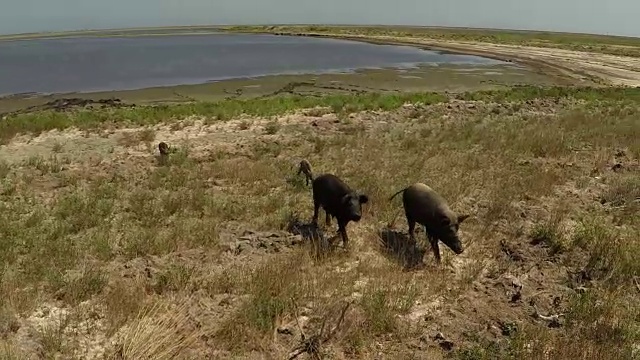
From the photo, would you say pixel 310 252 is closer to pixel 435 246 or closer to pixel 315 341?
pixel 435 246

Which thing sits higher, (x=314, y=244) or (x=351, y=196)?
(x=351, y=196)

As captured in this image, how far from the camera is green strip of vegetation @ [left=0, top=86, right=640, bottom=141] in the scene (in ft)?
64.8

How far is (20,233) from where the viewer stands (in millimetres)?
9133

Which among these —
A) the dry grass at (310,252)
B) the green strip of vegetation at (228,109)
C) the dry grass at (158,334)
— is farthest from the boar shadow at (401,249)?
the green strip of vegetation at (228,109)

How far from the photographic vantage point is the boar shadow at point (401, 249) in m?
8.48

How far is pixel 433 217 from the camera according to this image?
877 cm

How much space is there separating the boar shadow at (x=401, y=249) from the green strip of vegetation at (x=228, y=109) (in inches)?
515

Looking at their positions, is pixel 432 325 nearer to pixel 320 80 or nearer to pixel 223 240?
pixel 223 240

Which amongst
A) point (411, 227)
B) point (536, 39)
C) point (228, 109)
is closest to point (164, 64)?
point (228, 109)

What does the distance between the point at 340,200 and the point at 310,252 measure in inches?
42.9

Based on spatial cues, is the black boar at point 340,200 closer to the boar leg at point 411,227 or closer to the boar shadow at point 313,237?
the boar shadow at point 313,237

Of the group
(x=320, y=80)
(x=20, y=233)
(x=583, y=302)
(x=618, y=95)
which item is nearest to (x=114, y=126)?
(x=20, y=233)

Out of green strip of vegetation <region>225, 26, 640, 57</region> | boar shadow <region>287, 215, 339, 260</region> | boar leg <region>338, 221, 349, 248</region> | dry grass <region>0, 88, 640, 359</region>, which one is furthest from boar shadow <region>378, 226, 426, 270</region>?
green strip of vegetation <region>225, 26, 640, 57</region>

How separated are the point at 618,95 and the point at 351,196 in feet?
88.4
